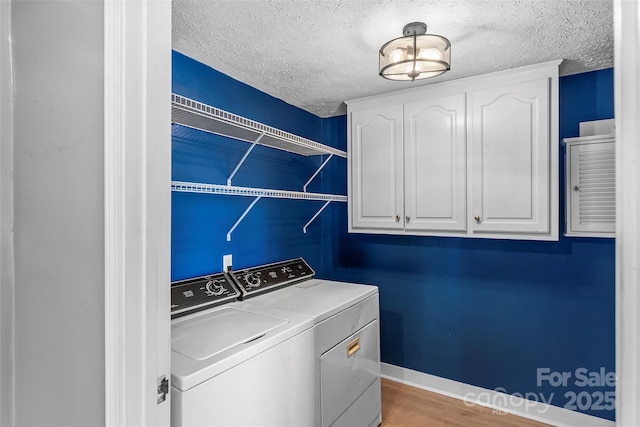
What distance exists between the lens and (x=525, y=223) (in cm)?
202

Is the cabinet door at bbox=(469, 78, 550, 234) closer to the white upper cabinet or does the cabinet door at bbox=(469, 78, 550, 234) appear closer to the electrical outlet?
the white upper cabinet

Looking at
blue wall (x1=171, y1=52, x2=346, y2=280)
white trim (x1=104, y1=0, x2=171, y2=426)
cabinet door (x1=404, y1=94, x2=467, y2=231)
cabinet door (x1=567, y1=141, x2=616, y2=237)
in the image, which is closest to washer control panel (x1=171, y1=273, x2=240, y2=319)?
blue wall (x1=171, y1=52, x2=346, y2=280)

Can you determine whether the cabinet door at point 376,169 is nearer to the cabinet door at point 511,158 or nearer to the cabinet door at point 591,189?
the cabinet door at point 511,158

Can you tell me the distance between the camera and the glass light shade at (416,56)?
4.86ft

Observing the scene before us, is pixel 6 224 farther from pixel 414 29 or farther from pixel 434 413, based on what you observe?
pixel 434 413

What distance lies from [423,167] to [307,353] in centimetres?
145

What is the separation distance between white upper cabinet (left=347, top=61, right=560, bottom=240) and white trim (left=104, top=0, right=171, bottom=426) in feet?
6.03

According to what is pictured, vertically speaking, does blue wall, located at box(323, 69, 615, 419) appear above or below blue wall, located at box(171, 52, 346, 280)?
below

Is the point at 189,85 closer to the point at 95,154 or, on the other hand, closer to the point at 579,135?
the point at 95,154

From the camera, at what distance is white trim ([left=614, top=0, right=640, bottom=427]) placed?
1.62 feet

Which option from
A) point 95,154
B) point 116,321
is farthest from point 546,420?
point 95,154

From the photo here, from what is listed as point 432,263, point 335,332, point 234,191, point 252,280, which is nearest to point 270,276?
point 252,280

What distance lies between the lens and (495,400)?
2.35 metres

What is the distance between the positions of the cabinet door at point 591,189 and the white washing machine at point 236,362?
1.64 m
